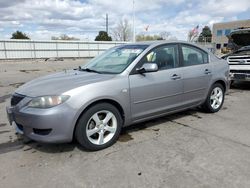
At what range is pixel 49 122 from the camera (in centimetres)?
328

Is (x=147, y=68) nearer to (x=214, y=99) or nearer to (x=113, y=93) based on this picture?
(x=113, y=93)

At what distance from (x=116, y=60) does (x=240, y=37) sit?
8.22 meters

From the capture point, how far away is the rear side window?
15.9 ft

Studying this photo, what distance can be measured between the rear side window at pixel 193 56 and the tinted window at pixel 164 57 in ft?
0.82

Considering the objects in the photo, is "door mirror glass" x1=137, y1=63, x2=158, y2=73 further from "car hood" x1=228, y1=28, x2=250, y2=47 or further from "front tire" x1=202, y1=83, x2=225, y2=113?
"car hood" x1=228, y1=28, x2=250, y2=47

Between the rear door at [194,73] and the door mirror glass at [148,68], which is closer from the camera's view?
the door mirror glass at [148,68]

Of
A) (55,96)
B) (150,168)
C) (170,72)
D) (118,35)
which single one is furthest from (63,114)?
(118,35)

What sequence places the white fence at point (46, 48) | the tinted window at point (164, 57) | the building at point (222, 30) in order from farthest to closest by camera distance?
the building at point (222, 30) < the white fence at point (46, 48) < the tinted window at point (164, 57)

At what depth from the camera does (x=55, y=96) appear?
3338mm

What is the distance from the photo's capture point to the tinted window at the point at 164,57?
4308 mm

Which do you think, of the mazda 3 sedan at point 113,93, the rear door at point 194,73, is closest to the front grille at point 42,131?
the mazda 3 sedan at point 113,93

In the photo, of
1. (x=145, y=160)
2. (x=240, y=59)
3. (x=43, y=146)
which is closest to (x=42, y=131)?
(x=43, y=146)

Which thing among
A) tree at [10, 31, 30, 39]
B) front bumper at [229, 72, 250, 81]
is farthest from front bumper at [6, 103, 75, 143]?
tree at [10, 31, 30, 39]

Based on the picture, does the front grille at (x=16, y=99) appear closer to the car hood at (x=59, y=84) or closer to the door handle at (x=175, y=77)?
the car hood at (x=59, y=84)
